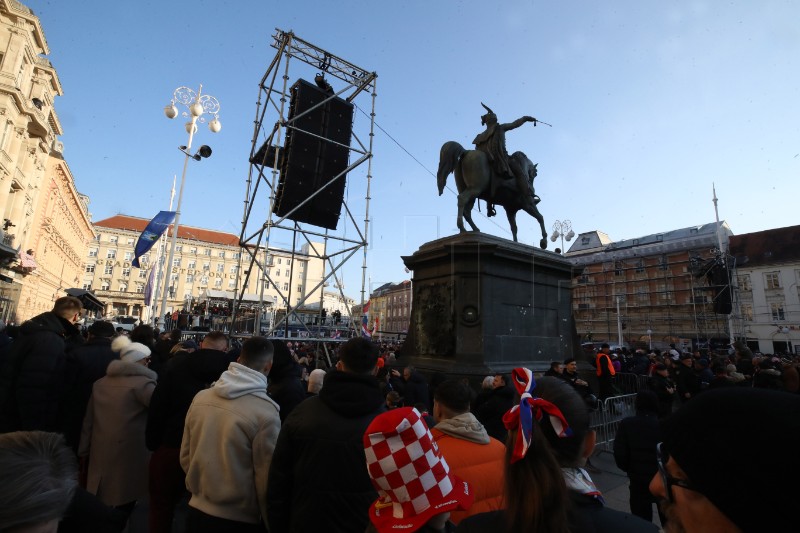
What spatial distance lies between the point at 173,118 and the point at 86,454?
54.2ft

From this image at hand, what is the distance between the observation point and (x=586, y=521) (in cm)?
143

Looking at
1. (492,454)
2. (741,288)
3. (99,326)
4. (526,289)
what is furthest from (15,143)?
(741,288)

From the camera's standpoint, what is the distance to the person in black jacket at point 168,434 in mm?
3361

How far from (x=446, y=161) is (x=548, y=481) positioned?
8476 mm

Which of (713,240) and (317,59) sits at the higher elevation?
(713,240)

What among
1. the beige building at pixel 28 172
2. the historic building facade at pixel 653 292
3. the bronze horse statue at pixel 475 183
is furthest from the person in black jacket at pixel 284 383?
the historic building facade at pixel 653 292

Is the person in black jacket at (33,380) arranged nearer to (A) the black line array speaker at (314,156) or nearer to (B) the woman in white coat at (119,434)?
(B) the woman in white coat at (119,434)

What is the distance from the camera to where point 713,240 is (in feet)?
153

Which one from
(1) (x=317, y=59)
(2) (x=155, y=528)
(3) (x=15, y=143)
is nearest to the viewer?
(2) (x=155, y=528)

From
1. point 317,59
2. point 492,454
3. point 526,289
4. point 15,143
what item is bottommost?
point 492,454

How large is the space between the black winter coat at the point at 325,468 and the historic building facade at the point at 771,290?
55827mm

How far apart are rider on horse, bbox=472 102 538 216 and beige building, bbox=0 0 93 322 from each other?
1698 cm

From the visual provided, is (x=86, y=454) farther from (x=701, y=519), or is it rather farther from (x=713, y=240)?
(x=713, y=240)

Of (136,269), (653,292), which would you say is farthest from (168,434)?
(136,269)
